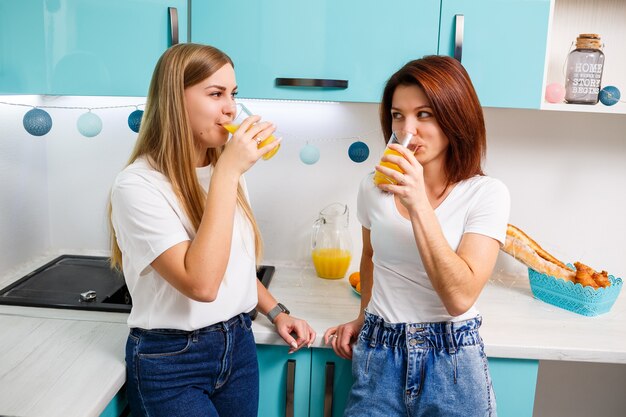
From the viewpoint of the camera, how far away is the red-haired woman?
1.20 m

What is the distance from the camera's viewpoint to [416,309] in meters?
1.27

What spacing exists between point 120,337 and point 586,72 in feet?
4.94

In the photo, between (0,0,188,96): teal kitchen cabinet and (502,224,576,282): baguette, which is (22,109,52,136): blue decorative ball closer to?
(0,0,188,96): teal kitchen cabinet

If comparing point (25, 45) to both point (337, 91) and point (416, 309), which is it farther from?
point (416, 309)

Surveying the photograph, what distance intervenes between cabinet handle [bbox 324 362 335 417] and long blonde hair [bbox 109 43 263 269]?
0.56m

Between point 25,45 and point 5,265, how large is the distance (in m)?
0.73

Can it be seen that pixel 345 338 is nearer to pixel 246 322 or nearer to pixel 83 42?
pixel 246 322

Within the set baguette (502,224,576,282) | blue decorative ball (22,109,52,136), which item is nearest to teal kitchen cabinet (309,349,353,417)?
baguette (502,224,576,282)

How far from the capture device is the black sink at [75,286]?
1618 millimetres

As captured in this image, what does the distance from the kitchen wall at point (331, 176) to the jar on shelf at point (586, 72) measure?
292mm

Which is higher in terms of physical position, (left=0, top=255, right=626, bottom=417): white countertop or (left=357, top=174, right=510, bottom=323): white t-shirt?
(left=357, top=174, right=510, bottom=323): white t-shirt

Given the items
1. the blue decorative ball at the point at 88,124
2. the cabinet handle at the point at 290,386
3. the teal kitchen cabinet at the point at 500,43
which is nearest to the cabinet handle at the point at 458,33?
the teal kitchen cabinet at the point at 500,43

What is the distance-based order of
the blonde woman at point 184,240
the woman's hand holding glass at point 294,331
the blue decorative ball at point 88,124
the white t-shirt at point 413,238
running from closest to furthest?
1. the blonde woman at point 184,240
2. the white t-shirt at point 413,238
3. the woman's hand holding glass at point 294,331
4. the blue decorative ball at point 88,124

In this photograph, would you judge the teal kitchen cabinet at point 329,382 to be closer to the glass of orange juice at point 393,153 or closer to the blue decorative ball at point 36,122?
the glass of orange juice at point 393,153
